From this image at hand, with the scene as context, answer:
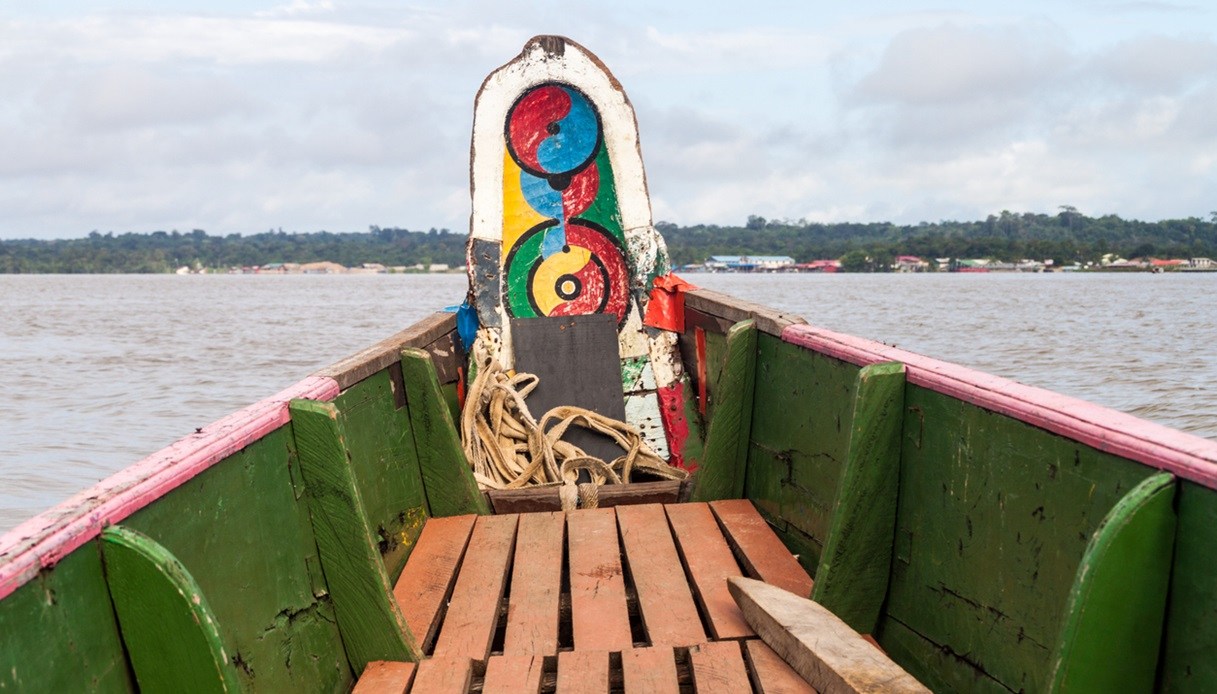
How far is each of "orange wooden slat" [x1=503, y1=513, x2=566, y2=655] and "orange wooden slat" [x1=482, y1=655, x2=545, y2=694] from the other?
8 centimetres

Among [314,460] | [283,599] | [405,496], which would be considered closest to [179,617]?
[283,599]

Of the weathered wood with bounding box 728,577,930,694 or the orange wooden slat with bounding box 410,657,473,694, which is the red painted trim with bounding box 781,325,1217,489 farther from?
the orange wooden slat with bounding box 410,657,473,694

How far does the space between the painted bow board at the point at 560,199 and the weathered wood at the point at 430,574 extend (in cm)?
186

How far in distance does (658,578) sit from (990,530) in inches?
50.4

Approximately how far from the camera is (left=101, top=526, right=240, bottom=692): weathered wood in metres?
1.76

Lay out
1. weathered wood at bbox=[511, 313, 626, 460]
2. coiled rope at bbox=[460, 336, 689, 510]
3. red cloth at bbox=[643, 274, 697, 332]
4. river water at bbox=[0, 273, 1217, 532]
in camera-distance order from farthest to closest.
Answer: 1. river water at bbox=[0, 273, 1217, 532]
2. red cloth at bbox=[643, 274, 697, 332]
3. weathered wood at bbox=[511, 313, 626, 460]
4. coiled rope at bbox=[460, 336, 689, 510]

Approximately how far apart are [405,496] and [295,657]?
1297 millimetres

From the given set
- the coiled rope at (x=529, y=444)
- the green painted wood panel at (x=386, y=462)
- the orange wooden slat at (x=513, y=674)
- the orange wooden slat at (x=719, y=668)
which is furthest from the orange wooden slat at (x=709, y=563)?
the green painted wood panel at (x=386, y=462)

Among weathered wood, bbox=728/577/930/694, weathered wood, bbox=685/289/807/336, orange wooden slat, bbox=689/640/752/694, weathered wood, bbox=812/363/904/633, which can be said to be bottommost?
orange wooden slat, bbox=689/640/752/694

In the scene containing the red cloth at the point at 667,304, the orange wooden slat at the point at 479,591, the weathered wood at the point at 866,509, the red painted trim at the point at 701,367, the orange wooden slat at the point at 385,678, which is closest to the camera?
the orange wooden slat at the point at 385,678

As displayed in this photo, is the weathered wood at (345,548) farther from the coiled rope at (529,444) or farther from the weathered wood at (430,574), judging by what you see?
the coiled rope at (529,444)

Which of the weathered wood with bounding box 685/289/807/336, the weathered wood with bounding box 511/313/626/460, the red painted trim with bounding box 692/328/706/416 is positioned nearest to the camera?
the weathered wood with bounding box 685/289/807/336

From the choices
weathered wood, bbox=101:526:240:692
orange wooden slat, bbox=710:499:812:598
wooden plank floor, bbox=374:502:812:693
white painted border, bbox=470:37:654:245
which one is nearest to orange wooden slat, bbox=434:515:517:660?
wooden plank floor, bbox=374:502:812:693

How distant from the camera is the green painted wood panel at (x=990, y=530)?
204 cm
